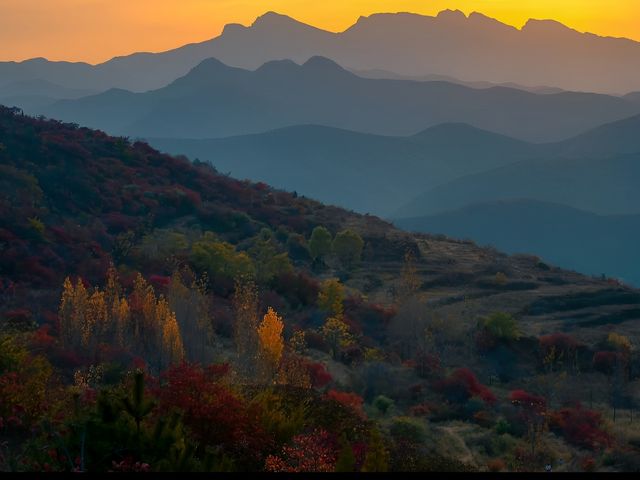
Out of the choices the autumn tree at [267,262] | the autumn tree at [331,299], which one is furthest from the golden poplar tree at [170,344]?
the autumn tree at [267,262]

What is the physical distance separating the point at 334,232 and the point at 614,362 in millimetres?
30624

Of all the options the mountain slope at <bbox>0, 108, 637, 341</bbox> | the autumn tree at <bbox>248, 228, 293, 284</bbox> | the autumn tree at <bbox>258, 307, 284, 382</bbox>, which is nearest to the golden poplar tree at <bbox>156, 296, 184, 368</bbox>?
the autumn tree at <bbox>258, 307, 284, 382</bbox>

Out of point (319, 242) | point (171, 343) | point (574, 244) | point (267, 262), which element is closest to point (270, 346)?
point (171, 343)

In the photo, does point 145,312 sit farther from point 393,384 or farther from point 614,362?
point 614,362

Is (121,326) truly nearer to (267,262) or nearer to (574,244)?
(267,262)

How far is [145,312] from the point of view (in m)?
26.3

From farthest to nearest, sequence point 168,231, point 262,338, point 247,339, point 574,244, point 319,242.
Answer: point 574,244, point 319,242, point 168,231, point 247,339, point 262,338

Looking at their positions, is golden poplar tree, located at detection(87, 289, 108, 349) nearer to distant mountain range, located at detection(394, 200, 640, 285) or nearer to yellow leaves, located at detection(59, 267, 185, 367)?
yellow leaves, located at detection(59, 267, 185, 367)

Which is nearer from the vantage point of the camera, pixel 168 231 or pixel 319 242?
pixel 168 231

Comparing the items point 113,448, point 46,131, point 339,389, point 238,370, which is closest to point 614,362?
point 339,389

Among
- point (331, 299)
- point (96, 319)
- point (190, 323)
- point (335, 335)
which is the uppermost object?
point (96, 319)

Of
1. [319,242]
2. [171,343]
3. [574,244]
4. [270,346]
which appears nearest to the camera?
[171,343]

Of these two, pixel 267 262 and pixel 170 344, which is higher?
pixel 170 344

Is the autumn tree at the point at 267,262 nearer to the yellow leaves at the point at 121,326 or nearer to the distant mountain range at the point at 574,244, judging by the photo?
the yellow leaves at the point at 121,326
